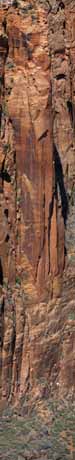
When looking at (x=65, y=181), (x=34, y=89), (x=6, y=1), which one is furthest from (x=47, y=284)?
(x=6, y=1)

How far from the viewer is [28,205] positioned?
65.6ft

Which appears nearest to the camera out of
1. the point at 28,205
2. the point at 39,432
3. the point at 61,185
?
the point at 39,432

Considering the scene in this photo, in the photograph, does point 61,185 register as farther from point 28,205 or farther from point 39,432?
point 39,432

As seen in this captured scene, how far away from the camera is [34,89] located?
784 inches

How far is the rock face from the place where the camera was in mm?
19688

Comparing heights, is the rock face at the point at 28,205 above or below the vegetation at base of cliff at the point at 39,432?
above

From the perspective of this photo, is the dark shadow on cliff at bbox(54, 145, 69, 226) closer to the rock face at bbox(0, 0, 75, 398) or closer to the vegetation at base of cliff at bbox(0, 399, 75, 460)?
the rock face at bbox(0, 0, 75, 398)

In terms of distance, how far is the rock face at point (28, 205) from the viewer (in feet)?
64.6

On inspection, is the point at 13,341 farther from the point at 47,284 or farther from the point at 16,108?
the point at 16,108

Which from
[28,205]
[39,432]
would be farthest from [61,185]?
[39,432]

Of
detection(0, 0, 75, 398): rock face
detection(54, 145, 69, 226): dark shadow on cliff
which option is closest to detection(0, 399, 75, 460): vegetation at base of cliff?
detection(0, 0, 75, 398): rock face

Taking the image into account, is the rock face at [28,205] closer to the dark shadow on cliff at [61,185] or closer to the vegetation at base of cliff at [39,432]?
the vegetation at base of cliff at [39,432]

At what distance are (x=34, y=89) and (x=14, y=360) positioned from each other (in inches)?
238

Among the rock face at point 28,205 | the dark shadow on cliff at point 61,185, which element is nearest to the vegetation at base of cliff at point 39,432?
the rock face at point 28,205
